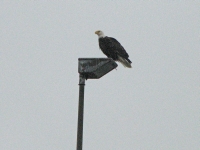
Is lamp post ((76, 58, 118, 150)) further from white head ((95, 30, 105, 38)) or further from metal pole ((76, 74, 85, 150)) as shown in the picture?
white head ((95, 30, 105, 38))

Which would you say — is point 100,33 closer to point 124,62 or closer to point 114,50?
point 114,50

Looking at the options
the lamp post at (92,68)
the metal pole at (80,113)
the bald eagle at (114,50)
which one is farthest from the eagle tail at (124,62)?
the metal pole at (80,113)

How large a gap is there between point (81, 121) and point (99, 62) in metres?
0.68

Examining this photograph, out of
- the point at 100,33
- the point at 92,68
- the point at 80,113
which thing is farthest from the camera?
the point at 100,33

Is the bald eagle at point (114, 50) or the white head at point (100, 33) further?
the white head at point (100, 33)

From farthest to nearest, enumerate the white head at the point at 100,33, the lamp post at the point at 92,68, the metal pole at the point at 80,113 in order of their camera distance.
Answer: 1. the white head at the point at 100,33
2. the lamp post at the point at 92,68
3. the metal pole at the point at 80,113

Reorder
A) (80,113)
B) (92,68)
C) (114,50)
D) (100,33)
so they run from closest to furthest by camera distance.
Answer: (80,113), (92,68), (114,50), (100,33)

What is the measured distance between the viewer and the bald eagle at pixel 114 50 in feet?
37.2

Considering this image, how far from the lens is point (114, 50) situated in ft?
37.7

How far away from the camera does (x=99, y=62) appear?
5.25m

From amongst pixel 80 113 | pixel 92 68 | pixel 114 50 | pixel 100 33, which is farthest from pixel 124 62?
pixel 80 113

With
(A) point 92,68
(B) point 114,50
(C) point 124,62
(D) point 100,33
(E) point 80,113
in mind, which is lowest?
(E) point 80,113

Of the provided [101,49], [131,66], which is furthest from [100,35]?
[131,66]

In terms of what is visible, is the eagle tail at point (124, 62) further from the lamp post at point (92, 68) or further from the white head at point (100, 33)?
the lamp post at point (92, 68)
